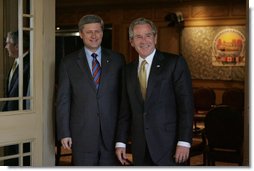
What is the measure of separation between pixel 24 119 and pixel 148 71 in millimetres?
997

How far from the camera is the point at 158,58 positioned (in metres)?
2.82

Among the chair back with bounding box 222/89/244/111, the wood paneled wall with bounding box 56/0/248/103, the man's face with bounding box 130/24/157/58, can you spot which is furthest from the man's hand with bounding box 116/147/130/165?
the wood paneled wall with bounding box 56/0/248/103

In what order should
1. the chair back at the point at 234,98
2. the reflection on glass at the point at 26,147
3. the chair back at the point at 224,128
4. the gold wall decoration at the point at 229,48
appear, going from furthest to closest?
1. the gold wall decoration at the point at 229,48
2. the chair back at the point at 234,98
3. the chair back at the point at 224,128
4. the reflection on glass at the point at 26,147

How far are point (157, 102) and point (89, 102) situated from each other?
1.68 ft

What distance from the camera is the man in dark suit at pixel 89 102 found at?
303 centimetres

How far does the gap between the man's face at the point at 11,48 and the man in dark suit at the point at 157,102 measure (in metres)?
0.85

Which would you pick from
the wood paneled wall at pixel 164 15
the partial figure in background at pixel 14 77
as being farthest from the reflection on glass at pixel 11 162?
the wood paneled wall at pixel 164 15

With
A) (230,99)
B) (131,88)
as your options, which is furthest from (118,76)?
(230,99)

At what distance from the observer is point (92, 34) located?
2.97m

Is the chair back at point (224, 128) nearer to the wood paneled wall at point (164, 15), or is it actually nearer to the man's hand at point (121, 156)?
the man's hand at point (121, 156)

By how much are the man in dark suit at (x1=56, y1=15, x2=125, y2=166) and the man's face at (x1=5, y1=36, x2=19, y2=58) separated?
0.35m

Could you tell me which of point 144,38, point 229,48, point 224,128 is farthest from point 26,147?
point 229,48

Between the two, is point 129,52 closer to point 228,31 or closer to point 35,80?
point 228,31

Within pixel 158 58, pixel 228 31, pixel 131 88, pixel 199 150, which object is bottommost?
pixel 199 150
